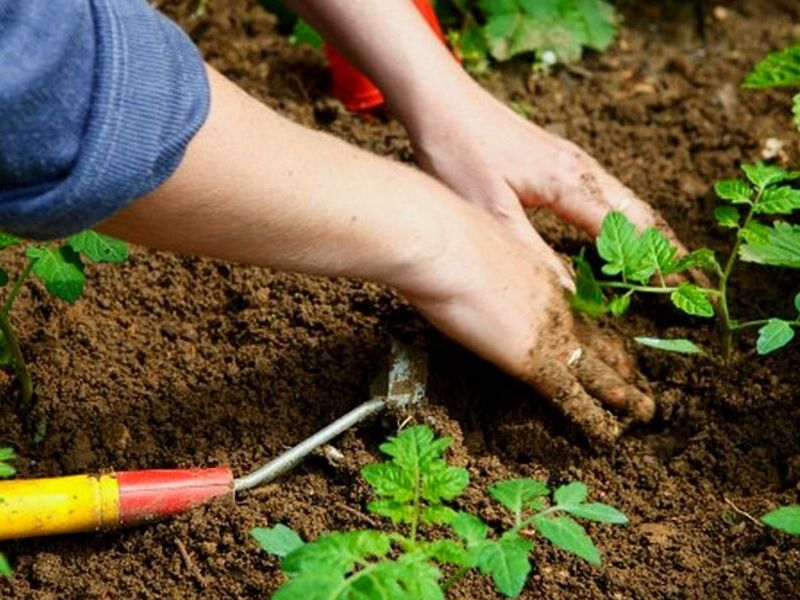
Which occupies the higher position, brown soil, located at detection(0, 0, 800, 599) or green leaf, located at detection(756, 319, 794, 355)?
green leaf, located at detection(756, 319, 794, 355)

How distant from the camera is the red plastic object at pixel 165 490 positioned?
64.6 inches

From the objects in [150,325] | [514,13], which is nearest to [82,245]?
[150,325]

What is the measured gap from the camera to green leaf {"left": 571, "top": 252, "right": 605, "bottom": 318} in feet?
6.09

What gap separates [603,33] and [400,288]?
1.09 meters

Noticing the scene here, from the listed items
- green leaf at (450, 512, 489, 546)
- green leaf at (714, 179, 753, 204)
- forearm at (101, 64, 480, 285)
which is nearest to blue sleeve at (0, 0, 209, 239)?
forearm at (101, 64, 480, 285)

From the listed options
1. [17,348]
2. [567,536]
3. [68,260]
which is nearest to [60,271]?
[68,260]

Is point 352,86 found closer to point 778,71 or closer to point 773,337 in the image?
point 778,71

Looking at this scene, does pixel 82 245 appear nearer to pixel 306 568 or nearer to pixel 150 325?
pixel 150 325

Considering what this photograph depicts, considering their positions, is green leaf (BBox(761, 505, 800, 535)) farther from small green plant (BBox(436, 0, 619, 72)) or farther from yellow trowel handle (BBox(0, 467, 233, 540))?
small green plant (BBox(436, 0, 619, 72))

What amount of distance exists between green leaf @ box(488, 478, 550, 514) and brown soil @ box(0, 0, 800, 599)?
0.21 m

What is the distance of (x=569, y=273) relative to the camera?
6.43 feet

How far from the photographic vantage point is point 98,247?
5.61ft

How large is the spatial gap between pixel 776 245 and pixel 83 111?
3.39ft

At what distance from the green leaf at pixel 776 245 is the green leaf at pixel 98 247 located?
827mm
